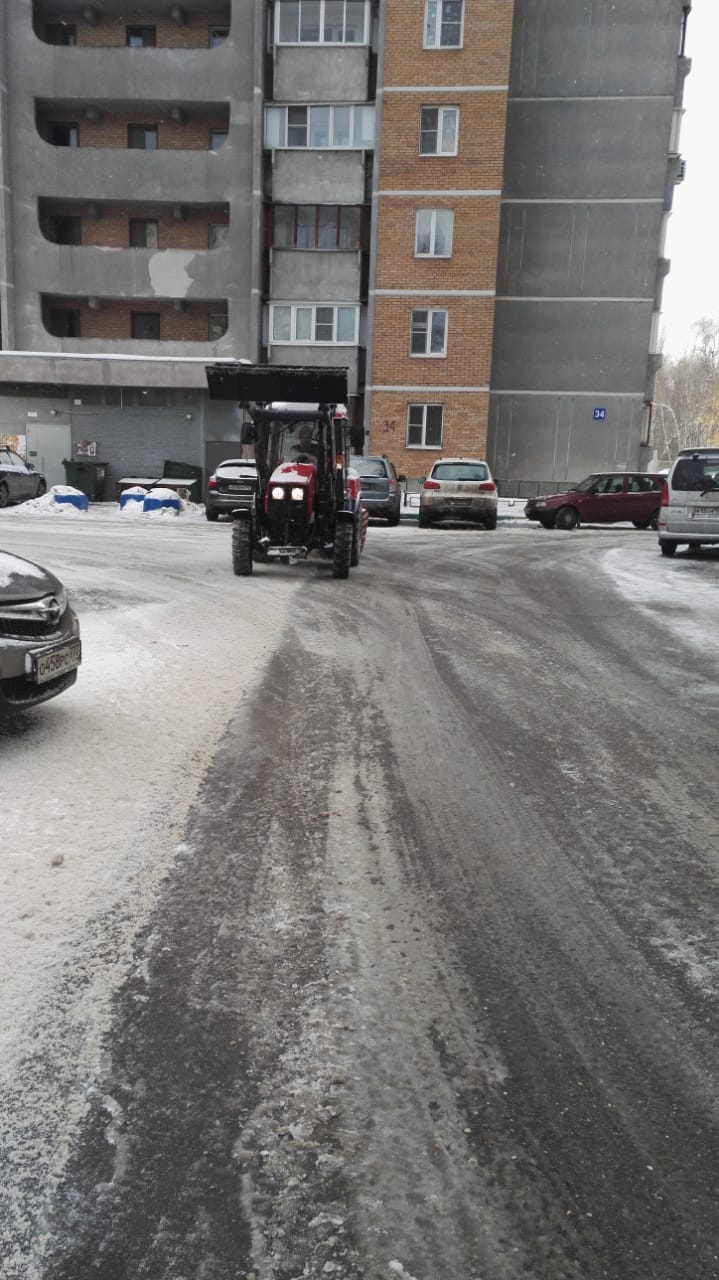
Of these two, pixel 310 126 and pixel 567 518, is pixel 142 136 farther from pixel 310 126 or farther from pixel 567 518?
pixel 567 518

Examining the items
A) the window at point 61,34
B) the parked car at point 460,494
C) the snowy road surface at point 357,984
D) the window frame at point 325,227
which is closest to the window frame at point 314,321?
the window frame at point 325,227

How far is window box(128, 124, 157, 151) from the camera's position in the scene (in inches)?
1348

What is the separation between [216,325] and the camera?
34.4 m

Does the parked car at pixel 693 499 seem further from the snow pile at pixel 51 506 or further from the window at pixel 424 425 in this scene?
the window at pixel 424 425

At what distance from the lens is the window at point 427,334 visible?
31219 millimetres

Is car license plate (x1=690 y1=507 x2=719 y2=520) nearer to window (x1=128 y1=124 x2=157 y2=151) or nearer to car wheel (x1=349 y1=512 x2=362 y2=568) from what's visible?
car wheel (x1=349 y1=512 x2=362 y2=568)

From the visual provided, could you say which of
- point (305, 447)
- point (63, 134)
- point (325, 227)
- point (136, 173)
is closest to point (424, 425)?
point (325, 227)

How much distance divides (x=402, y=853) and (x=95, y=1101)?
5.49ft

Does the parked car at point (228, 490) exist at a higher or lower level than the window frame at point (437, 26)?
lower

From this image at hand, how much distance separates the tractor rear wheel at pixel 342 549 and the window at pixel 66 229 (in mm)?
29136

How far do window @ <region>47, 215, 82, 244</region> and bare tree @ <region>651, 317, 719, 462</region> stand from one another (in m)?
58.0

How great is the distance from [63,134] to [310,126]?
33.7ft

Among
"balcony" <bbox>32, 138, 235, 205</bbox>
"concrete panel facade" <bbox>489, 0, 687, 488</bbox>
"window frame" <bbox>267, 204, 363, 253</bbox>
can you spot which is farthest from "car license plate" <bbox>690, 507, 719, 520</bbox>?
"balcony" <bbox>32, 138, 235, 205</bbox>

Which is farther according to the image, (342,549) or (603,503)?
(603,503)
